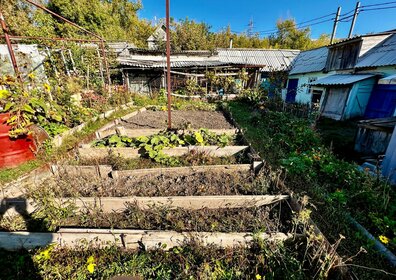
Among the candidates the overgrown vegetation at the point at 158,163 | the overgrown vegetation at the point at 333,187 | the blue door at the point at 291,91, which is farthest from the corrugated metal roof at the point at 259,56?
the overgrown vegetation at the point at 158,163

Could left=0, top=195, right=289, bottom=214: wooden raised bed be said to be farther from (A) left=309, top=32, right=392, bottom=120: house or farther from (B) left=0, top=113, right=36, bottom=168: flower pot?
(A) left=309, top=32, right=392, bottom=120: house

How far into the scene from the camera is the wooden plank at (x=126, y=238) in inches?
85.3

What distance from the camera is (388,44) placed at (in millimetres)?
10281

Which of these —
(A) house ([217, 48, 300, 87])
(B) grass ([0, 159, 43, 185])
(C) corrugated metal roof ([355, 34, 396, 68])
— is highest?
(A) house ([217, 48, 300, 87])

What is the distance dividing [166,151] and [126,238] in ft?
7.40

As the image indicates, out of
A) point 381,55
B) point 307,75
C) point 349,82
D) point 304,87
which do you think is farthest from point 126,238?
point 307,75

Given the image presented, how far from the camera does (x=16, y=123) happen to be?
12.0 feet

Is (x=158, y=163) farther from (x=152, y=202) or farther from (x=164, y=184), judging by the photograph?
(x=152, y=202)

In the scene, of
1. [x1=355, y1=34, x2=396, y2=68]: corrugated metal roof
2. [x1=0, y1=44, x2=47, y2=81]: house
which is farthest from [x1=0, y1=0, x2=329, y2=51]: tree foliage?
[x1=355, y1=34, x2=396, y2=68]: corrugated metal roof

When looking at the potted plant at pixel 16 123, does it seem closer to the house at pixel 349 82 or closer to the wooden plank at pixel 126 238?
the wooden plank at pixel 126 238

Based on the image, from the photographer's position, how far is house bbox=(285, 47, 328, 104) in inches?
544

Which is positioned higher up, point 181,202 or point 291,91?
point 291,91

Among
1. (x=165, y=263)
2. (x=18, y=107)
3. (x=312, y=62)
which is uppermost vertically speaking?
(x=312, y=62)

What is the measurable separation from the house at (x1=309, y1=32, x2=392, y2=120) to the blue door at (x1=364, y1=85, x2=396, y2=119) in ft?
0.76
